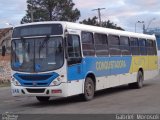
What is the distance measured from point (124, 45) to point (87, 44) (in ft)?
14.9

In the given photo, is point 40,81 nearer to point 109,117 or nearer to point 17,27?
point 17,27

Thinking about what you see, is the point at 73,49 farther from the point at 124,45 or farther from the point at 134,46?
the point at 134,46

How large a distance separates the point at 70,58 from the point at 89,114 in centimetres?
337

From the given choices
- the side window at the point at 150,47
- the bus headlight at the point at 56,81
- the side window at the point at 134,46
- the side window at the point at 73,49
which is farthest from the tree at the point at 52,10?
the bus headlight at the point at 56,81

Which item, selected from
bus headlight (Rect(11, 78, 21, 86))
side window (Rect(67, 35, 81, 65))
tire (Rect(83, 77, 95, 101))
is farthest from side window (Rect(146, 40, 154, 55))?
bus headlight (Rect(11, 78, 21, 86))

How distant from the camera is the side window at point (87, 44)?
17.1 meters

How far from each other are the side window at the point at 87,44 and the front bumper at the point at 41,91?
7.24 ft

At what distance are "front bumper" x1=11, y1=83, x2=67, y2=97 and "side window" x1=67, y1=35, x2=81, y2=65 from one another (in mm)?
1004

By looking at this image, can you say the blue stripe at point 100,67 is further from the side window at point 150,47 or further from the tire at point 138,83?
the side window at point 150,47

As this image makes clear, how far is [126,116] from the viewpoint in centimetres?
1216

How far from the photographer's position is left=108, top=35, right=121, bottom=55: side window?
1967 cm

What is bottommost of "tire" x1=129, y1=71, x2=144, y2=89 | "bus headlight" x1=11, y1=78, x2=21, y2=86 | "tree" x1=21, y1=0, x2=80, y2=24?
"tire" x1=129, y1=71, x2=144, y2=89

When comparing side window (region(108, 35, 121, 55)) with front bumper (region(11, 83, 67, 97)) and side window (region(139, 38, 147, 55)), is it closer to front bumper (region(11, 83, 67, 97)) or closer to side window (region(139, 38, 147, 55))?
side window (region(139, 38, 147, 55))

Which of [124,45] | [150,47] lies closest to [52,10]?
[150,47]
